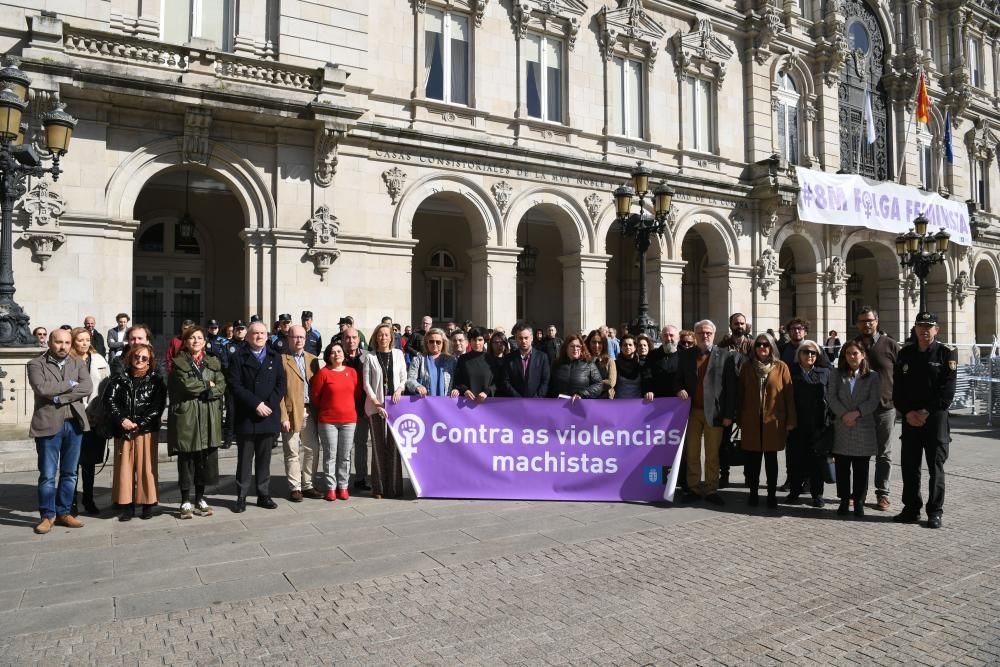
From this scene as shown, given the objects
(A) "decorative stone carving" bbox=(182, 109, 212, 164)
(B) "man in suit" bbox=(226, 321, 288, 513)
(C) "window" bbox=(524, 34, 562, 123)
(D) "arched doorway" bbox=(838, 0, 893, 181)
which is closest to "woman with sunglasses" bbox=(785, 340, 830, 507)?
(B) "man in suit" bbox=(226, 321, 288, 513)

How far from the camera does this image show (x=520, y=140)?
18.3 meters

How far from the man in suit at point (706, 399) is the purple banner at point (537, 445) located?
184mm

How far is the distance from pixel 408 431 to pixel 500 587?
3106 millimetres

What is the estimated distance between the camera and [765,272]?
22.8m

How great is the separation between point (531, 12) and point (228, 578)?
57.7ft

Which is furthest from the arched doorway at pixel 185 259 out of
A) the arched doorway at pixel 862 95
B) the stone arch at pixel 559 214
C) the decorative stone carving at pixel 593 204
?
the arched doorway at pixel 862 95

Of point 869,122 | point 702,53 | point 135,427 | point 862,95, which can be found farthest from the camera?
point 862,95

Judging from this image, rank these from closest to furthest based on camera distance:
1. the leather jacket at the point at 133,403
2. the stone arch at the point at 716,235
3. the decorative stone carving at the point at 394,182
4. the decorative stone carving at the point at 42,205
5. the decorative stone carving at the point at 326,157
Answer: the leather jacket at the point at 133,403, the decorative stone carving at the point at 42,205, the decorative stone carving at the point at 326,157, the decorative stone carving at the point at 394,182, the stone arch at the point at 716,235

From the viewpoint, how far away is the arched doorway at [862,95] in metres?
26.2

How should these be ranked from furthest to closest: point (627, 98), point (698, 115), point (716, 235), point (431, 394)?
point (716, 235)
point (698, 115)
point (627, 98)
point (431, 394)

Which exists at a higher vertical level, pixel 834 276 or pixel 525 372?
pixel 834 276

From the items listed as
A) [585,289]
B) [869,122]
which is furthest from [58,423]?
[869,122]

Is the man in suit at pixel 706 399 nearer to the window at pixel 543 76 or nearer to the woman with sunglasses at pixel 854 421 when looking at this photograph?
the woman with sunglasses at pixel 854 421

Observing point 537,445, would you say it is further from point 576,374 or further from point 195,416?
point 195,416
